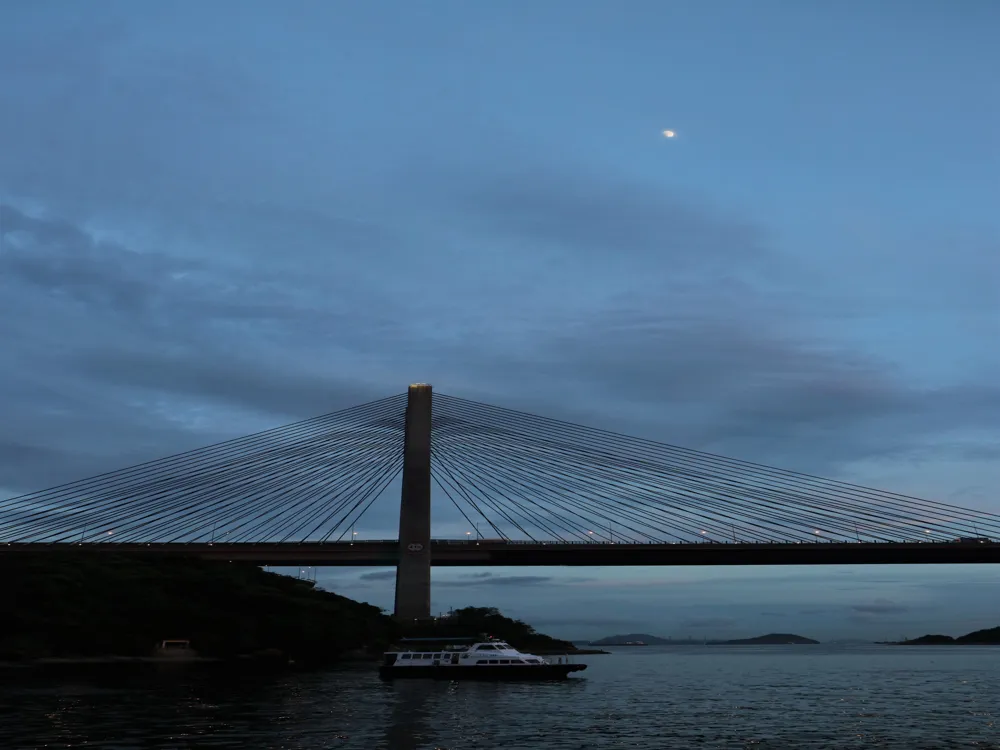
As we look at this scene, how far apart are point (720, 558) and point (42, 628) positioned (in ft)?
226

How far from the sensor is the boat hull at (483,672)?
7488 centimetres

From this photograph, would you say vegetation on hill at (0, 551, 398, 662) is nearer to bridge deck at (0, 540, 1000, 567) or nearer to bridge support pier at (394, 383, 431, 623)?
bridge deck at (0, 540, 1000, 567)

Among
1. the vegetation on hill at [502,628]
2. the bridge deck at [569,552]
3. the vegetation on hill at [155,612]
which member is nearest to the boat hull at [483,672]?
the bridge deck at [569,552]

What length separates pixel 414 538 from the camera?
9306cm

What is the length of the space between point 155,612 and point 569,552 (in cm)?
4409

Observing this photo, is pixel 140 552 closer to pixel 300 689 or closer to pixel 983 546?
pixel 300 689

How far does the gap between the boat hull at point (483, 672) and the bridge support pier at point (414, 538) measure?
16636 mm

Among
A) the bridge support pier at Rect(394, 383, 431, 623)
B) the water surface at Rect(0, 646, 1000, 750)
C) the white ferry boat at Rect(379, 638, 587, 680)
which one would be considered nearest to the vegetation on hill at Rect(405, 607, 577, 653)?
the bridge support pier at Rect(394, 383, 431, 623)

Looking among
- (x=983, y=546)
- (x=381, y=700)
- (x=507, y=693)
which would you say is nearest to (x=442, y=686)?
(x=507, y=693)

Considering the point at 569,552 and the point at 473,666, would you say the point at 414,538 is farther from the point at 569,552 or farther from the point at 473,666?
the point at 473,666

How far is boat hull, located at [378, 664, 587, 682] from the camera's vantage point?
→ 74875mm

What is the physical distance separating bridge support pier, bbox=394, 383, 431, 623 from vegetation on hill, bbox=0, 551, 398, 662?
15.2 m

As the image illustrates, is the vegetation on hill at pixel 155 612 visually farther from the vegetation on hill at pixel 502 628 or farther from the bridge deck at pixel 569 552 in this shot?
the vegetation on hill at pixel 502 628

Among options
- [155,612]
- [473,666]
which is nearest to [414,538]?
[473,666]
